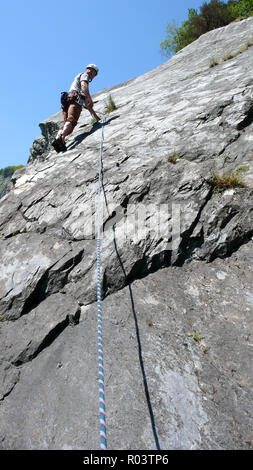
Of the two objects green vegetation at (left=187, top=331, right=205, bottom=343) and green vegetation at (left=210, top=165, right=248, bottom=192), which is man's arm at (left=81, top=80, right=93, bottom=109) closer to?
green vegetation at (left=210, top=165, right=248, bottom=192)

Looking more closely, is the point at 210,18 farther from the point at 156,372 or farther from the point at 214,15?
the point at 156,372

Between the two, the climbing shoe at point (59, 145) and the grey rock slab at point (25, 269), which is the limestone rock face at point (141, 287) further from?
the climbing shoe at point (59, 145)

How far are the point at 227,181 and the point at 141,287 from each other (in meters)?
1.86

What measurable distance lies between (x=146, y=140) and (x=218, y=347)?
371 centimetres

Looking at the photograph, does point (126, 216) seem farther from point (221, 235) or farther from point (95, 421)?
point (95, 421)

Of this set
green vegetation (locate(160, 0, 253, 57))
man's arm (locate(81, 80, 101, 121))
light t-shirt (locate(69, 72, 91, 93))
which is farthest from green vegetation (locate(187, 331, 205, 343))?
green vegetation (locate(160, 0, 253, 57))

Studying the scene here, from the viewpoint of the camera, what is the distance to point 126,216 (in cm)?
367

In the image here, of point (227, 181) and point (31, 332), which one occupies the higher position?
point (227, 181)

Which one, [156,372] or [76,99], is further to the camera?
[76,99]

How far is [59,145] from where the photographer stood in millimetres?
5766

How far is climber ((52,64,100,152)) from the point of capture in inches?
248

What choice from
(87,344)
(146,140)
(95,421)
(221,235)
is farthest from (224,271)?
(146,140)

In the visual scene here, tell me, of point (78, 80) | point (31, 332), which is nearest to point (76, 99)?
point (78, 80)

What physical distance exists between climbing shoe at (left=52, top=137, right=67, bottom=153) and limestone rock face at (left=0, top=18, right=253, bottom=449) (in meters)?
0.36
